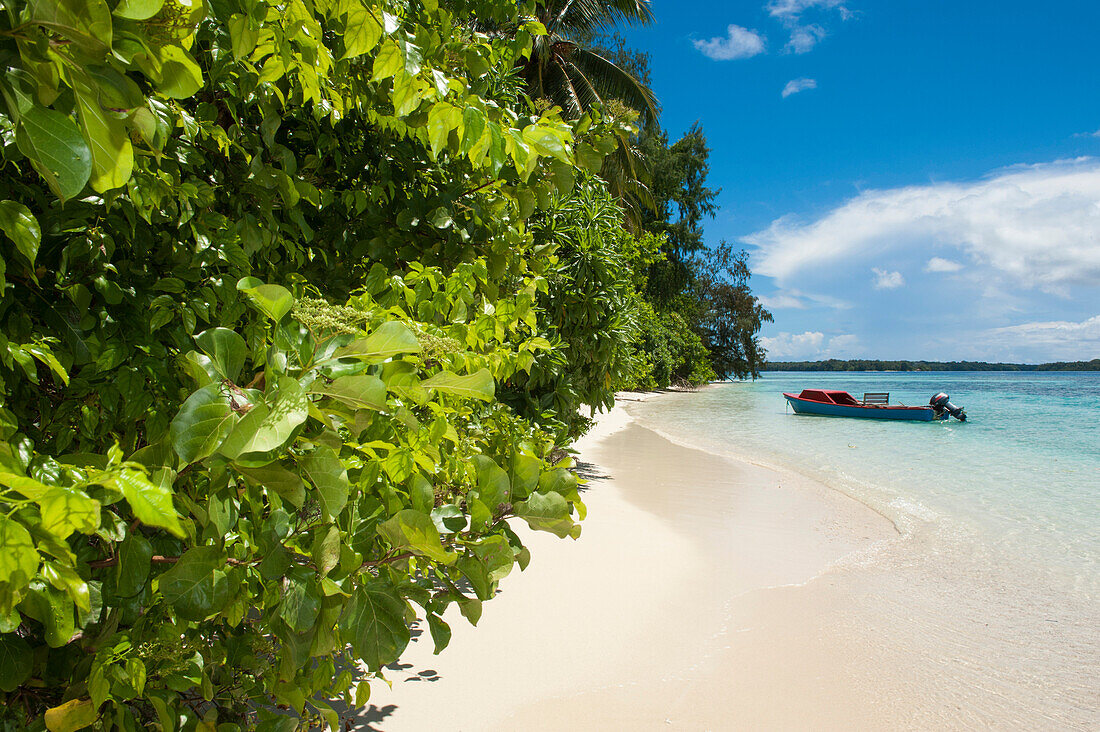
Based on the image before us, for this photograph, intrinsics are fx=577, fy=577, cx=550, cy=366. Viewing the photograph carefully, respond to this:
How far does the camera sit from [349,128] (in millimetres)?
2502

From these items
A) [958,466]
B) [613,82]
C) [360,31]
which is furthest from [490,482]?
[613,82]

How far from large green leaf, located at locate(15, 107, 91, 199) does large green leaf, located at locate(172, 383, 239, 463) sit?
26 cm

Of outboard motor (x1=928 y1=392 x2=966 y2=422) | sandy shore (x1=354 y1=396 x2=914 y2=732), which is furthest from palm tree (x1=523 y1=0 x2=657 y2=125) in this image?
outboard motor (x1=928 y1=392 x2=966 y2=422)

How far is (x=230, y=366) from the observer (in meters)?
0.86

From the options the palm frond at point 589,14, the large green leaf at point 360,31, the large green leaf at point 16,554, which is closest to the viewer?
the large green leaf at point 16,554

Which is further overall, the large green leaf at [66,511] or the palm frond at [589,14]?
the palm frond at [589,14]

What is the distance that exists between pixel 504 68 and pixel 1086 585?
7.72 m

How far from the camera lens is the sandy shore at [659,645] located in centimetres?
301

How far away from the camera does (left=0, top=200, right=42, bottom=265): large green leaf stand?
91cm

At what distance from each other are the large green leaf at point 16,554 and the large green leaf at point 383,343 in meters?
0.40

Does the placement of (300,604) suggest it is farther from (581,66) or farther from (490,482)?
(581,66)

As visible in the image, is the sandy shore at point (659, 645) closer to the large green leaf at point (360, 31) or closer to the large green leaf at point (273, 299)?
the large green leaf at point (273, 299)

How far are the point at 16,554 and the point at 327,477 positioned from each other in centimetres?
34

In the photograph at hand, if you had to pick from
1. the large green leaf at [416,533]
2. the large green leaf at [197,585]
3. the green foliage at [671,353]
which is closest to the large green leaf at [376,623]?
the large green leaf at [416,533]
